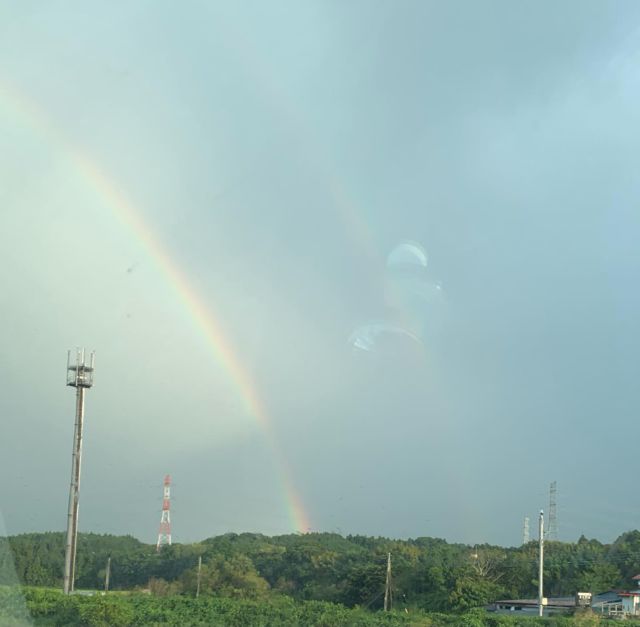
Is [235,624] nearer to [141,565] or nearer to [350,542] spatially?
[141,565]

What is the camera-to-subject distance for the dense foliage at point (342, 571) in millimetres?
45594

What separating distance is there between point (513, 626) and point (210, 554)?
36941mm

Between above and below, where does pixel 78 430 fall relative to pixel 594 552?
above

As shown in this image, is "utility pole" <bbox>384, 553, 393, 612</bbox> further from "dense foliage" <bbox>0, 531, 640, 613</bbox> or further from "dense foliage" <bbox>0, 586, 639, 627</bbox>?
"dense foliage" <bbox>0, 586, 639, 627</bbox>

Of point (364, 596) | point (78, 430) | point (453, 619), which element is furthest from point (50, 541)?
point (453, 619)

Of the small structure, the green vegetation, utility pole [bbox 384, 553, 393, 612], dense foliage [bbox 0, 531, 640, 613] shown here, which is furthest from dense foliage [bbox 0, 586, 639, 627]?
utility pole [bbox 384, 553, 393, 612]

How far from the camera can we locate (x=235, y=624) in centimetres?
2620

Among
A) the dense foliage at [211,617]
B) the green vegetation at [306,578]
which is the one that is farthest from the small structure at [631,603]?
the dense foliage at [211,617]

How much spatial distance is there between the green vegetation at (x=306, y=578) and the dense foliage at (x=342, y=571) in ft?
0.25

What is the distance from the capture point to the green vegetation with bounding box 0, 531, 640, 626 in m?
27.9

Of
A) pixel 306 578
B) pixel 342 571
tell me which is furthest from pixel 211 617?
pixel 306 578

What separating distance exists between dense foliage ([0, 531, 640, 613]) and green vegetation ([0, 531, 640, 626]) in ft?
0.25

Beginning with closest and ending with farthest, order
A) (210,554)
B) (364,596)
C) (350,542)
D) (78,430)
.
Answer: (78,430) < (364,596) < (210,554) < (350,542)

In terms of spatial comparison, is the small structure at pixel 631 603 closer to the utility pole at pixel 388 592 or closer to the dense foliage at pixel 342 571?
the dense foliage at pixel 342 571
